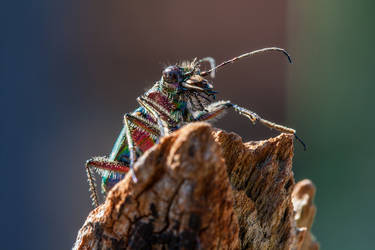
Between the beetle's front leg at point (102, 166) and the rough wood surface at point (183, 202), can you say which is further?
the beetle's front leg at point (102, 166)

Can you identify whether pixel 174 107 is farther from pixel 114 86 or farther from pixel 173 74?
pixel 114 86

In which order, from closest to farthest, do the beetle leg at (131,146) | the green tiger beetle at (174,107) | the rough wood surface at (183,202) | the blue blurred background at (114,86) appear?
the rough wood surface at (183,202) → the beetle leg at (131,146) → the green tiger beetle at (174,107) → the blue blurred background at (114,86)

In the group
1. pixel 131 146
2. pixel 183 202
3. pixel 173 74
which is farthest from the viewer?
pixel 173 74

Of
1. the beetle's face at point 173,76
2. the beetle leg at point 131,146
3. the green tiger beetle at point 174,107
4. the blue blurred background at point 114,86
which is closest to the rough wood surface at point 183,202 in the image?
the beetle leg at point 131,146

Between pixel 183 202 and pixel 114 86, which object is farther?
pixel 114 86

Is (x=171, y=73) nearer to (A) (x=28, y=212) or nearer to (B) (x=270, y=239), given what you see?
(B) (x=270, y=239)

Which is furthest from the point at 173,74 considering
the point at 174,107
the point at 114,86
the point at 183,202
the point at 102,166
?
the point at 114,86

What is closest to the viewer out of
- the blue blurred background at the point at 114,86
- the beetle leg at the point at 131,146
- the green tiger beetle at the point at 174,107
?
the beetle leg at the point at 131,146

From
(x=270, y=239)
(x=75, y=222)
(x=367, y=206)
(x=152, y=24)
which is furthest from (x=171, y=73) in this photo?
(x=367, y=206)

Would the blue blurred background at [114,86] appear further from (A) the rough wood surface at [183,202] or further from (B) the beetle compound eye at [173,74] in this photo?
(A) the rough wood surface at [183,202]
